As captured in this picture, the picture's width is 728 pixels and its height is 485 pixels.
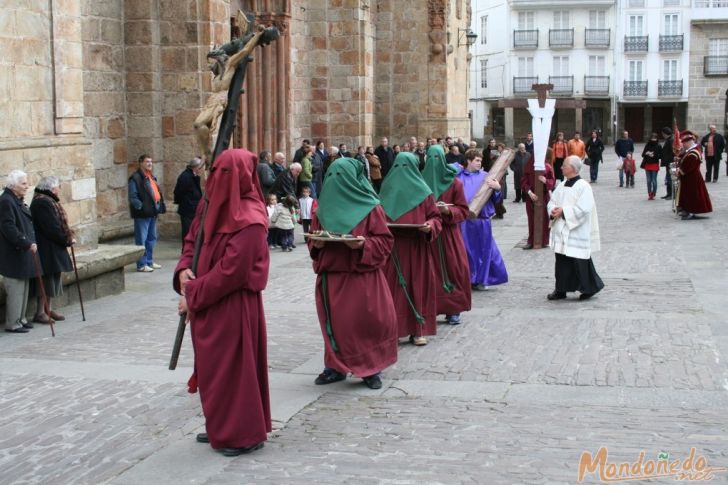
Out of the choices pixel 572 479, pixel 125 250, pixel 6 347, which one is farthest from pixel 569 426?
pixel 125 250

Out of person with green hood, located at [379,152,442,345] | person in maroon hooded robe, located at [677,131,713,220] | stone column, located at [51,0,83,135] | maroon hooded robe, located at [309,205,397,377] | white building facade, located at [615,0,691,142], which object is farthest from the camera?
white building facade, located at [615,0,691,142]

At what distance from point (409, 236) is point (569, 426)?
318cm

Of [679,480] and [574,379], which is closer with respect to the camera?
[679,480]

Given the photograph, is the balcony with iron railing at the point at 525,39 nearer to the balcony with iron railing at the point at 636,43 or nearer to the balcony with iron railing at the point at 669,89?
the balcony with iron railing at the point at 636,43

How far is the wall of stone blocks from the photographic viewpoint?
58375 mm

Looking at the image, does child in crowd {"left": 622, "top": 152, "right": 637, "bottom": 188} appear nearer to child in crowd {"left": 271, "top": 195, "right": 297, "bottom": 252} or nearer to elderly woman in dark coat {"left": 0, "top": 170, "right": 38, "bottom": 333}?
child in crowd {"left": 271, "top": 195, "right": 297, "bottom": 252}

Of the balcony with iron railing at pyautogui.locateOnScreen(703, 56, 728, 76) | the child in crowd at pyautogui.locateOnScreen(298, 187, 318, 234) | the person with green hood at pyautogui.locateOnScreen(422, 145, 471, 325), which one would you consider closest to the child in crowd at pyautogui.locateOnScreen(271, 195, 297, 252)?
the child in crowd at pyautogui.locateOnScreen(298, 187, 318, 234)

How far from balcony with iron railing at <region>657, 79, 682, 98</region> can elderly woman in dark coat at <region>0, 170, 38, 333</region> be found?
5383cm

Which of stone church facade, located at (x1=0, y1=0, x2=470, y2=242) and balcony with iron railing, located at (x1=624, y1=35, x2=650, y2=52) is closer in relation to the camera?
stone church facade, located at (x1=0, y1=0, x2=470, y2=242)

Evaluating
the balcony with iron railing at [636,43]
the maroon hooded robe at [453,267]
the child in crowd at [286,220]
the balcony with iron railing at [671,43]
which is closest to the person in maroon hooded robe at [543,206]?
the child in crowd at [286,220]

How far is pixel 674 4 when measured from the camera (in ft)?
194

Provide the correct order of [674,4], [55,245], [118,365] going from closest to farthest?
[118,365], [55,245], [674,4]

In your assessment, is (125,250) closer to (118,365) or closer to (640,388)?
(118,365)

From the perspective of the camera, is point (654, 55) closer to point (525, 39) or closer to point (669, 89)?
point (669, 89)
